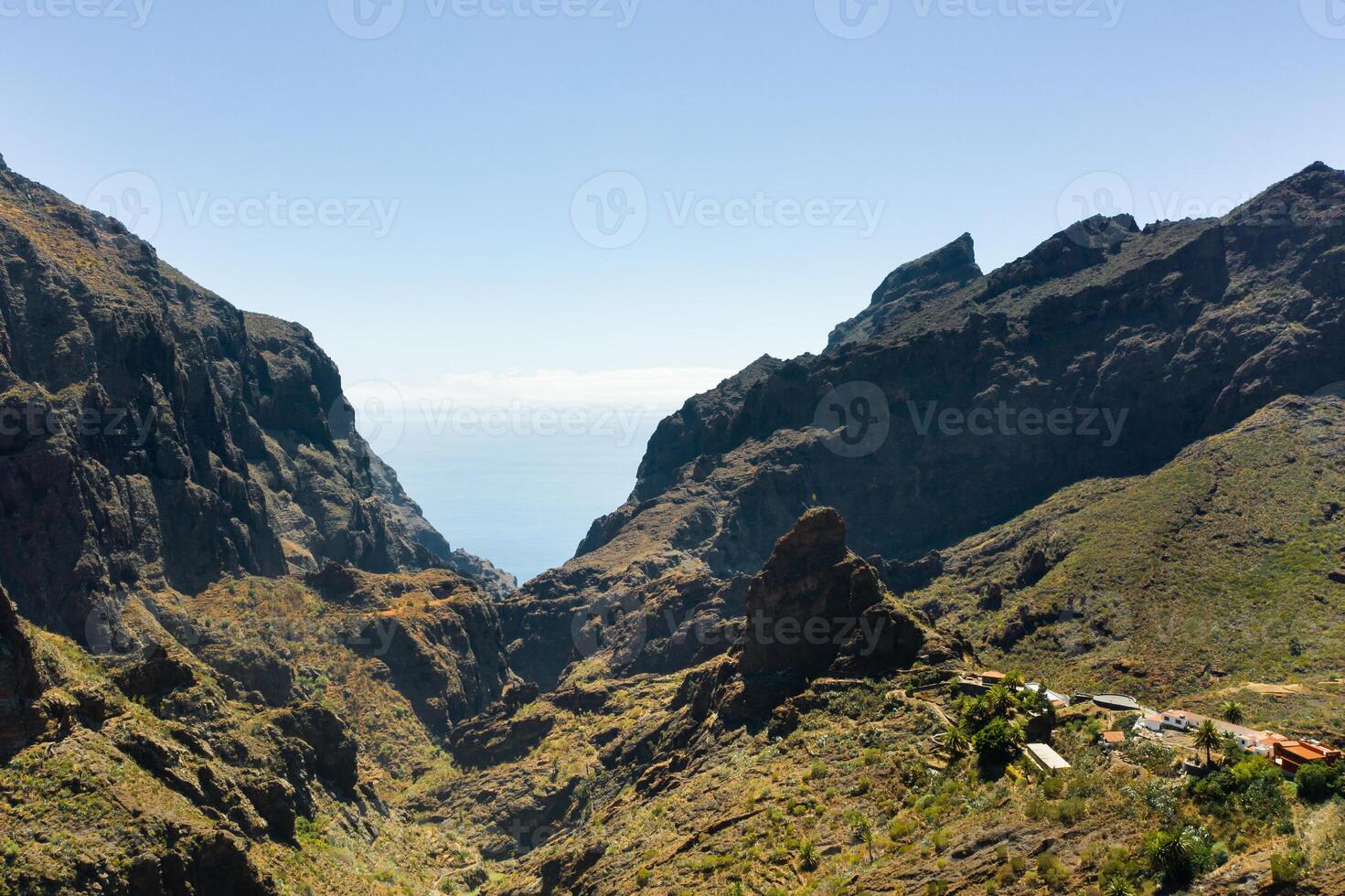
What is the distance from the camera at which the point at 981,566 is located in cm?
13875

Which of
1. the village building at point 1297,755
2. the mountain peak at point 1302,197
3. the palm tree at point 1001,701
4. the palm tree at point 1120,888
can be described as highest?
the mountain peak at point 1302,197

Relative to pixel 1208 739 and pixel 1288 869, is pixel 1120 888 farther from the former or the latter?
pixel 1208 739

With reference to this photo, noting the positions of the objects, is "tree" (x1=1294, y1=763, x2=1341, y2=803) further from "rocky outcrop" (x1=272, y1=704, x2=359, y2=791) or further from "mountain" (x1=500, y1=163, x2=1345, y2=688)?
"mountain" (x1=500, y1=163, x2=1345, y2=688)

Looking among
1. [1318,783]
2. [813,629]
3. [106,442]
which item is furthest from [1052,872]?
[106,442]

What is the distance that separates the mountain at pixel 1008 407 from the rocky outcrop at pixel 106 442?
54869mm

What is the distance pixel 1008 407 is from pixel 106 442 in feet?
468

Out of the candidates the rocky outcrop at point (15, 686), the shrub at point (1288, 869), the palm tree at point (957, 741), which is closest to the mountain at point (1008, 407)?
the palm tree at point (957, 741)

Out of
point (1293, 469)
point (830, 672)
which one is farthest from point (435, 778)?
point (1293, 469)

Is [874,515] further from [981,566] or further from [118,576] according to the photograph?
[118,576]

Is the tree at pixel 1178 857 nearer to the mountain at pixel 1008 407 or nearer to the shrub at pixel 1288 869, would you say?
the shrub at pixel 1288 869

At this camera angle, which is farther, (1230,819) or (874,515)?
(874,515)

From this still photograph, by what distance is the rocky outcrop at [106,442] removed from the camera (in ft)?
300

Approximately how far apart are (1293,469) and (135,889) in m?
123

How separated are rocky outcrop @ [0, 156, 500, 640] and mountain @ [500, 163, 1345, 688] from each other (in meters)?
54.9
